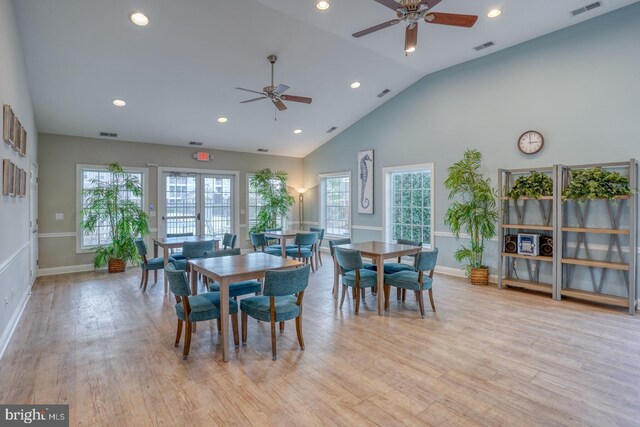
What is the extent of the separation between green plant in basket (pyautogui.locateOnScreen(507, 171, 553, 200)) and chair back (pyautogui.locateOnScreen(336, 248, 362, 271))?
2784 mm

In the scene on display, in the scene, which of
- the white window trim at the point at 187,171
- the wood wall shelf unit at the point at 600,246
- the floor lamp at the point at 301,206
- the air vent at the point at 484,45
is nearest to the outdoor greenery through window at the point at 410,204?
the air vent at the point at 484,45

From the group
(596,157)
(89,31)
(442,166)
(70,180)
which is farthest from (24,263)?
(596,157)

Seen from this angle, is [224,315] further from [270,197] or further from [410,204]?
[270,197]

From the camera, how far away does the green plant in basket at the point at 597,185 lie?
4.27 m

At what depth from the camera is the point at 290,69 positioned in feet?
18.2

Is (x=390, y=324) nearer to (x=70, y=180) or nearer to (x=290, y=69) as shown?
(x=290, y=69)

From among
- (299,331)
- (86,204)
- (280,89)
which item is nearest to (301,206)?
(86,204)

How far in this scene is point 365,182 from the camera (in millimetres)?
7871

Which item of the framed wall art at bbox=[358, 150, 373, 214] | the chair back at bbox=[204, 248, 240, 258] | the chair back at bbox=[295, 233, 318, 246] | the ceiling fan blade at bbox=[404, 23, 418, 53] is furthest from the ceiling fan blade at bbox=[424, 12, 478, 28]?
the framed wall art at bbox=[358, 150, 373, 214]

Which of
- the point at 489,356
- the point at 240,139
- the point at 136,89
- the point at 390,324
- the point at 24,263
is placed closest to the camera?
the point at 489,356

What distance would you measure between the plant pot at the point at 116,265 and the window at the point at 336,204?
479 centimetres

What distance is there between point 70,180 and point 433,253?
6.92 m

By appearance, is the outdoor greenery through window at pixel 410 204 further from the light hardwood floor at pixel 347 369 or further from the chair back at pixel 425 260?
the chair back at pixel 425 260

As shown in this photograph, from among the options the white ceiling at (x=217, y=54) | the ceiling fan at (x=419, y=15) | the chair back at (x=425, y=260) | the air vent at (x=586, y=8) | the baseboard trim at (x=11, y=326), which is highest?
the air vent at (x=586, y=8)
